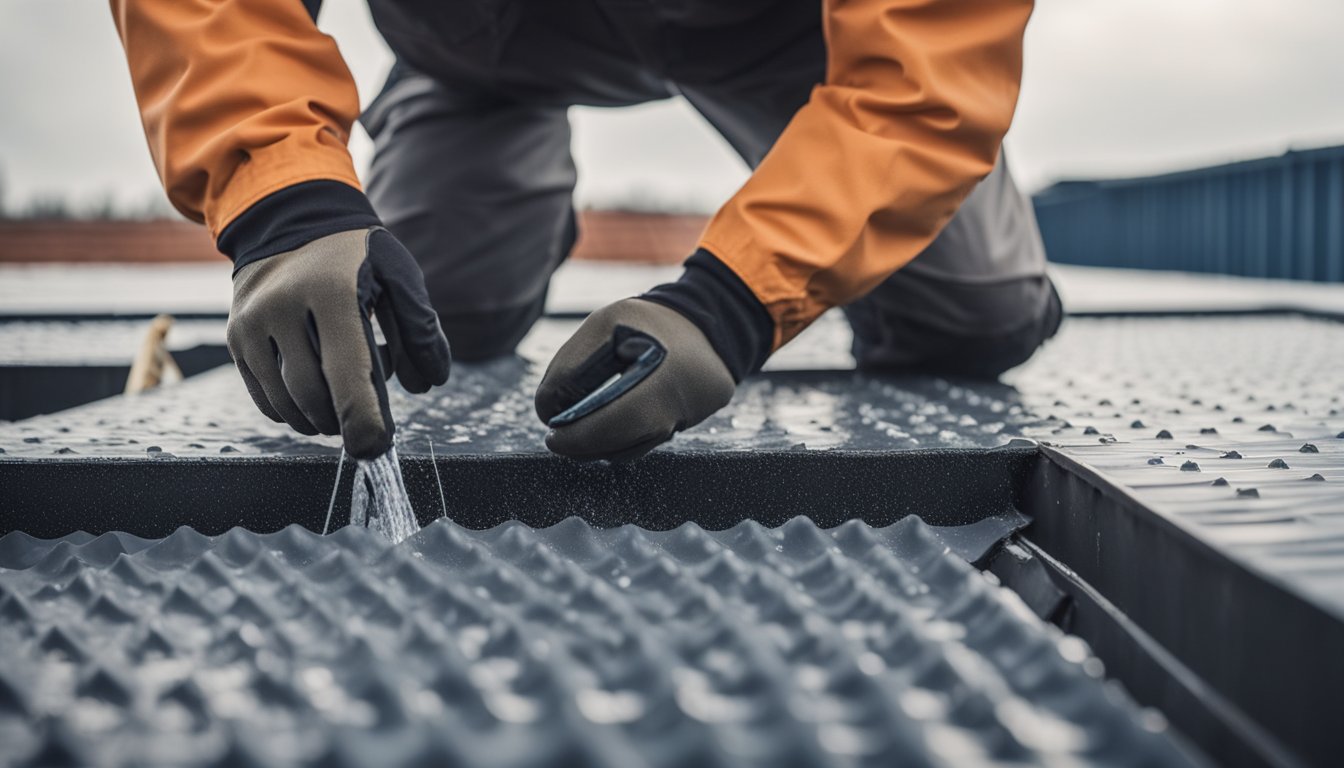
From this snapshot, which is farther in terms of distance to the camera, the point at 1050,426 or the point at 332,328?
the point at 1050,426

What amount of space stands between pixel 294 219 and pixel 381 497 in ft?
1.07

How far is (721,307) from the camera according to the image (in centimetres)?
124

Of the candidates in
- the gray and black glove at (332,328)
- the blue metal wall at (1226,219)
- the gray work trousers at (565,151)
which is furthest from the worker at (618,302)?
the blue metal wall at (1226,219)

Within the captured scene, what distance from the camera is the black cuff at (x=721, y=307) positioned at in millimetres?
1210

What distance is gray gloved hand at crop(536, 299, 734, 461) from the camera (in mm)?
1115

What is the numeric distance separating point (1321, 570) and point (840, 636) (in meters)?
0.32

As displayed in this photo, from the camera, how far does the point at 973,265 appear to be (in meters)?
2.06

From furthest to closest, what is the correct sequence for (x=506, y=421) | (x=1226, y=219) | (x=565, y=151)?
(x=1226, y=219)
(x=565, y=151)
(x=506, y=421)

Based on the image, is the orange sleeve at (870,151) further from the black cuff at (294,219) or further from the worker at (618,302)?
the black cuff at (294,219)

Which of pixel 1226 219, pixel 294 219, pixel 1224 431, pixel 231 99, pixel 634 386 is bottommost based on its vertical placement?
pixel 1226 219

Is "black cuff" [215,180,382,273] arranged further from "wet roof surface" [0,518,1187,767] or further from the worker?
"wet roof surface" [0,518,1187,767]

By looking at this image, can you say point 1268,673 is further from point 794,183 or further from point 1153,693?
point 794,183

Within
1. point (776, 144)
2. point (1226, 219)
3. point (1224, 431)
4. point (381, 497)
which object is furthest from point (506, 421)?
point (1226, 219)

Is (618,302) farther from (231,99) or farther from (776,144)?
(231,99)
